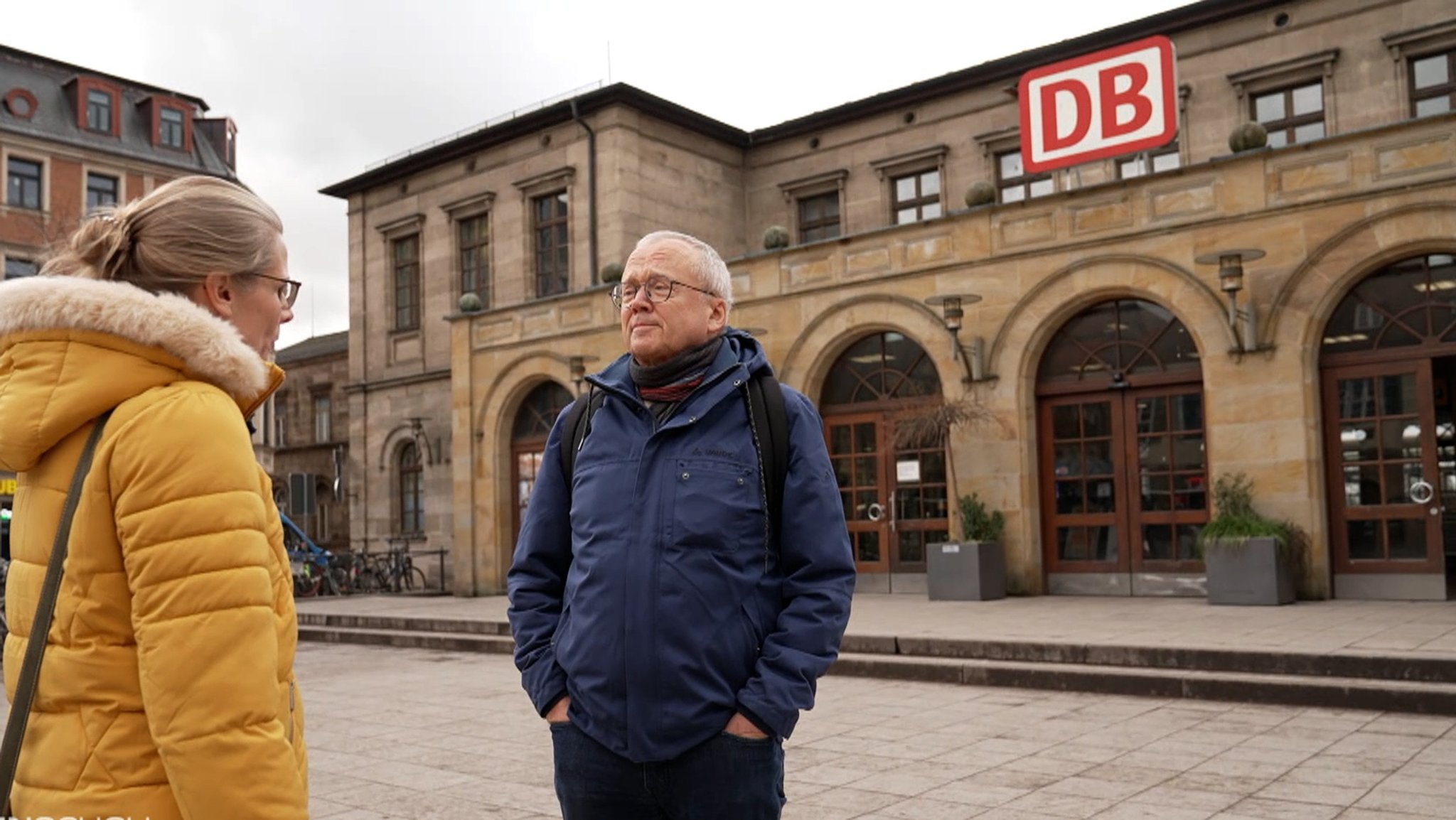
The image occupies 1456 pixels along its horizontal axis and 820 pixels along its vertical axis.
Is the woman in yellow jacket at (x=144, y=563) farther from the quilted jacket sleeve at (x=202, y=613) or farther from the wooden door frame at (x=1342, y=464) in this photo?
the wooden door frame at (x=1342, y=464)

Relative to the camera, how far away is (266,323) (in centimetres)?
236

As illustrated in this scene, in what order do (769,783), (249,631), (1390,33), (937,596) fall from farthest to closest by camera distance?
(1390,33)
(937,596)
(769,783)
(249,631)

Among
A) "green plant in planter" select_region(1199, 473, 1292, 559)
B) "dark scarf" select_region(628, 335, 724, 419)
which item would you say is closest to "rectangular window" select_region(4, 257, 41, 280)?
"green plant in planter" select_region(1199, 473, 1292, 559)

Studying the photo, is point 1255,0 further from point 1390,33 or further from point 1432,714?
point 1432,714

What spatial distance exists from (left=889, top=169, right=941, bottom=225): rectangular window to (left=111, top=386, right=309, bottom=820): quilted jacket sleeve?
23078 mm

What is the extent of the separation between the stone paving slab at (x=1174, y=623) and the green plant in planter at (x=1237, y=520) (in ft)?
2.51

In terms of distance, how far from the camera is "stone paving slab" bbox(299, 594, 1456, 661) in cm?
1011

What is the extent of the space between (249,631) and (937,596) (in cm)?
1493

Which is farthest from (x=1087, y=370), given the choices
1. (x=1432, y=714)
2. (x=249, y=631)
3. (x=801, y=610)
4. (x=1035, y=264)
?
(x=249, y=631)

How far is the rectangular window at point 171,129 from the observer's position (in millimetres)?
42094

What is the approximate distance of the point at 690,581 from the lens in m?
2.79

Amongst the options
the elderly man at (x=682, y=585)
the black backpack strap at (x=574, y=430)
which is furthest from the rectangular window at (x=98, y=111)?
the elderly man at (x=682, y=585)

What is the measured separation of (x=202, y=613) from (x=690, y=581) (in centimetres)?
111

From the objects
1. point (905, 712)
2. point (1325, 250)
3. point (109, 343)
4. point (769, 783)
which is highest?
point (1325, 250)
